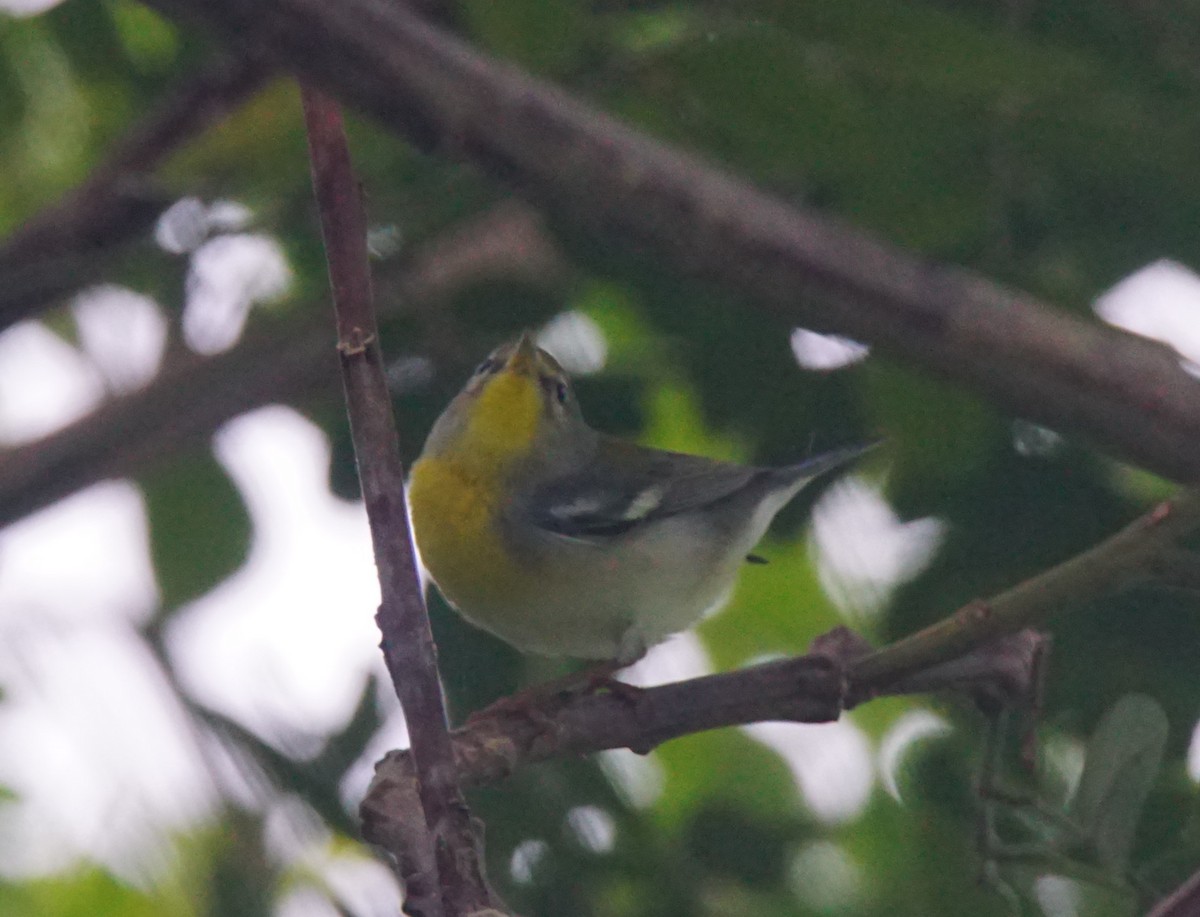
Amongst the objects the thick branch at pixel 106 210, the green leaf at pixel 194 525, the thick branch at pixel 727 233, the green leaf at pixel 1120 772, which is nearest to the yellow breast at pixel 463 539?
the green leaf at pixel 194 525

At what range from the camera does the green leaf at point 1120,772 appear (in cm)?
176

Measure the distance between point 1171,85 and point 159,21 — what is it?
1769mm

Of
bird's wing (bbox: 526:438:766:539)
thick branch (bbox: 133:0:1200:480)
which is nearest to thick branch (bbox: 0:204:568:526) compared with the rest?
bird's wing (bbox: 526:438:766:539)

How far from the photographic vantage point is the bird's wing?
3.19m

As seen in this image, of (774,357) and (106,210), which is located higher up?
(106,210)

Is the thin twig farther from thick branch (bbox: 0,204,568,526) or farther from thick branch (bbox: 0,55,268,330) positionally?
thick branch (bbox: 0,204,568,526)

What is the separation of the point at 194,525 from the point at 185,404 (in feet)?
1.83

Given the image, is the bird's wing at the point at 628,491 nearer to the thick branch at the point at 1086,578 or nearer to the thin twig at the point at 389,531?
the thick branch at the point at 1086,578

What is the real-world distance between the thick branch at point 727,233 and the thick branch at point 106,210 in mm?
1255

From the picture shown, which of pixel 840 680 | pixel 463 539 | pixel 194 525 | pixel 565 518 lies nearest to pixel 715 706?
pixel 840 680

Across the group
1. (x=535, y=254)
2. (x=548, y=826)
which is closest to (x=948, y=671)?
(x=548, y=826)

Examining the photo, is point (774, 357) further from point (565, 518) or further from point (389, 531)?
point (389, 531)

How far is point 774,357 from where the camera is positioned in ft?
7.86

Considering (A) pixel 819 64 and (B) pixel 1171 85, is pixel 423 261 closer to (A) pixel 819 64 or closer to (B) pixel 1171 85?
(A) pixel 819 64
